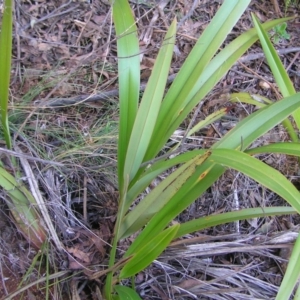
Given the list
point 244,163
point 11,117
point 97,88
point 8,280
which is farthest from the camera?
point 97,88

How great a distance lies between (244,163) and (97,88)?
2.08 ft

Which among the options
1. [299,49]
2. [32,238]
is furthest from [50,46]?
[299,49]

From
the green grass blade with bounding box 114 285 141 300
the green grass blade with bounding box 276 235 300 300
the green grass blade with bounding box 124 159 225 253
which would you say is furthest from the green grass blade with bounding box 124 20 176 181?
the green grass blade with bounding box 276 235 300 300

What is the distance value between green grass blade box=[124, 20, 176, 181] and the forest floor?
0.11m

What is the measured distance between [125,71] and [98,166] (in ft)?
0.77

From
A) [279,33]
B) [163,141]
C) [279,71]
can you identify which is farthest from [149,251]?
[279,33]

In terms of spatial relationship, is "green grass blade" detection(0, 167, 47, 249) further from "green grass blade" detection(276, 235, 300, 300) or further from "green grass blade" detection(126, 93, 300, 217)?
"green grass blade" detection(276, 235, 300, 300)

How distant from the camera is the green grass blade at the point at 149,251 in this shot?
2.10 feet

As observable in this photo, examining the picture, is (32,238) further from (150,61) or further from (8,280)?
(150,61)

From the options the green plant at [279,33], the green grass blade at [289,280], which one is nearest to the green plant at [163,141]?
Answer: the green grass blade at [289,280]

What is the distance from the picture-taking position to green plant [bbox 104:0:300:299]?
701 mm

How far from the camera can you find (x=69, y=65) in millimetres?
1186

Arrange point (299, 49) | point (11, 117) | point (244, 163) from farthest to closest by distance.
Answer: point (299, 49)
point (11, 117)
point (244, 163)

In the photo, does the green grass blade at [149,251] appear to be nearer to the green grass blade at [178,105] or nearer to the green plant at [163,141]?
the green plant at [163,141]
